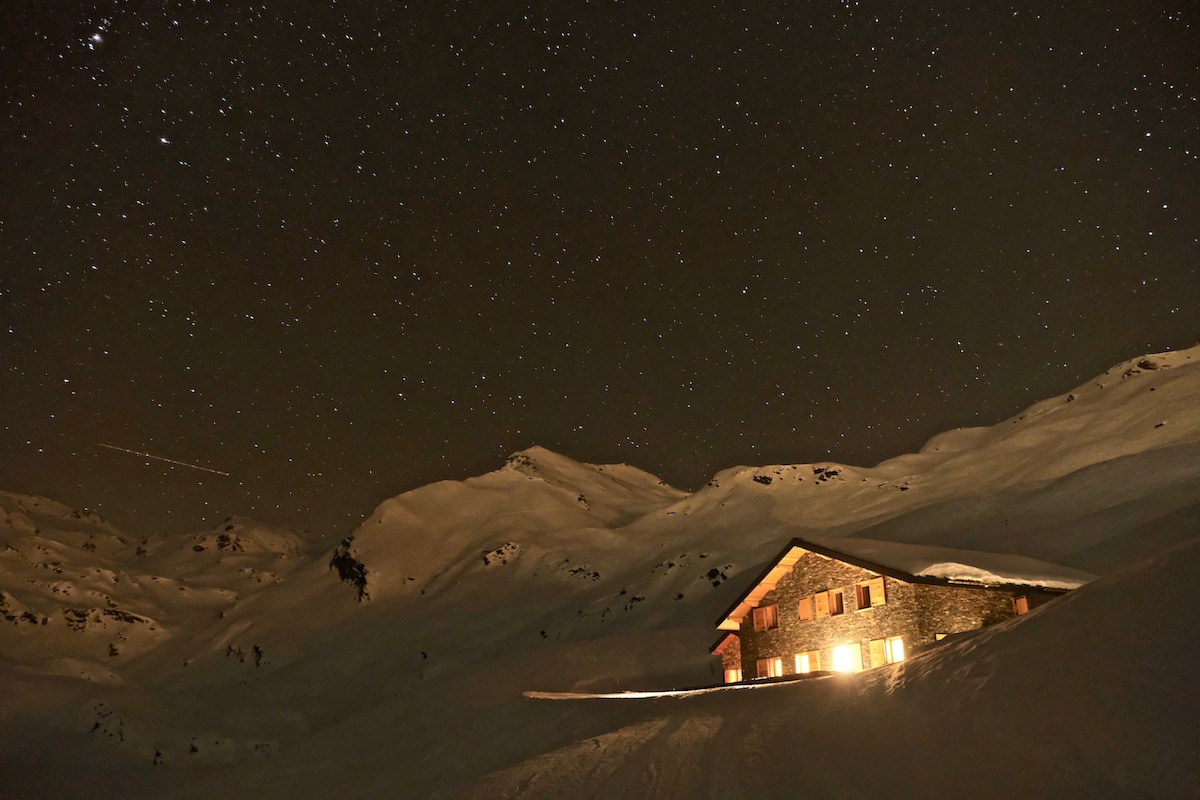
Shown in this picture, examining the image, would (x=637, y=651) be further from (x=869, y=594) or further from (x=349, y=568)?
(x=349, y=568)

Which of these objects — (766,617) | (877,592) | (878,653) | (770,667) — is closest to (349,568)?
(766,617)

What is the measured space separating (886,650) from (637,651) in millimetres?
36301

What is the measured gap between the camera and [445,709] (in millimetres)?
58406

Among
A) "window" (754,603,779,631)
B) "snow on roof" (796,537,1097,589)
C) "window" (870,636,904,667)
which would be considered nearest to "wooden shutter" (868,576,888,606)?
"snow on roof" (796,537,1097,589)

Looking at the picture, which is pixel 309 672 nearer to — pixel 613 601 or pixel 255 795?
pixel 613 601

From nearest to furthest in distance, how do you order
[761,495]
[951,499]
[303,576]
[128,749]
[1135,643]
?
[1135,643] → [128,749] → [951,499] → [761,495] → [303,576]

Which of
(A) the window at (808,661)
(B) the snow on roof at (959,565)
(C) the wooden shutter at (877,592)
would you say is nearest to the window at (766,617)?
(A) the window at (808,661)

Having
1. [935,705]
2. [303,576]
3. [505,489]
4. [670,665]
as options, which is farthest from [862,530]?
[303,576]

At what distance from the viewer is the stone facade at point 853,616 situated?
28.9 m

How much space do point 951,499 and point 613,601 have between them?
3578 cm

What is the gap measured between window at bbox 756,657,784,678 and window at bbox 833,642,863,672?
277cm

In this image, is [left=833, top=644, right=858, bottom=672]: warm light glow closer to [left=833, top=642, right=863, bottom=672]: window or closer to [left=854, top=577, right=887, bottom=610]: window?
[left=833, top=642, right=863, bottom=672]: window

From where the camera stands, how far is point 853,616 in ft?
103

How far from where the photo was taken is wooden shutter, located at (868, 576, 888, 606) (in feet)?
101
